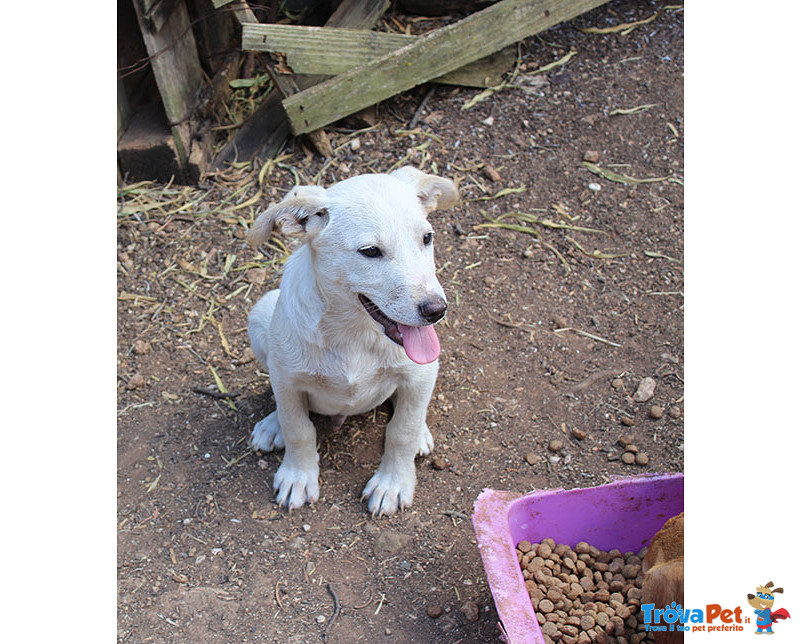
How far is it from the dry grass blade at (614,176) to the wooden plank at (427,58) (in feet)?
3.50

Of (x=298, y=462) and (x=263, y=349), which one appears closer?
(x=298, y=462)

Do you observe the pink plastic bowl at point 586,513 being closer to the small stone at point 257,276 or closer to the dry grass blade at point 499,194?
the small stone at point 257,276

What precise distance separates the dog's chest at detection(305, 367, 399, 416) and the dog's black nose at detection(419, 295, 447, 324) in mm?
594

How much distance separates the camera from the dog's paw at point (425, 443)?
4168 millimetres

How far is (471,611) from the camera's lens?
11.3ft

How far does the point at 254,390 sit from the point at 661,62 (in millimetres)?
3964

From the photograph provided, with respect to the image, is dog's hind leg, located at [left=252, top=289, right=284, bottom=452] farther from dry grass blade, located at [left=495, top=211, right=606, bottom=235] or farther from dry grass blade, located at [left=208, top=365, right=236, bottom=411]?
dry grass blade, located at [left=495, top=211, right=606, bottom=235]

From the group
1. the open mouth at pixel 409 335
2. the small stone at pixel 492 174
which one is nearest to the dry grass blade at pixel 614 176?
the small stone at pixel 492 174

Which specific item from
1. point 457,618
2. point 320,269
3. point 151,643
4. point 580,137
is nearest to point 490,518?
point 457,618

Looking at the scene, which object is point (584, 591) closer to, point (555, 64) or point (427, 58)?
point (427, 58)

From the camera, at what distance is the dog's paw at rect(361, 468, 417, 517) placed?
393 cm

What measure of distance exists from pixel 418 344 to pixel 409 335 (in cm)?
5
